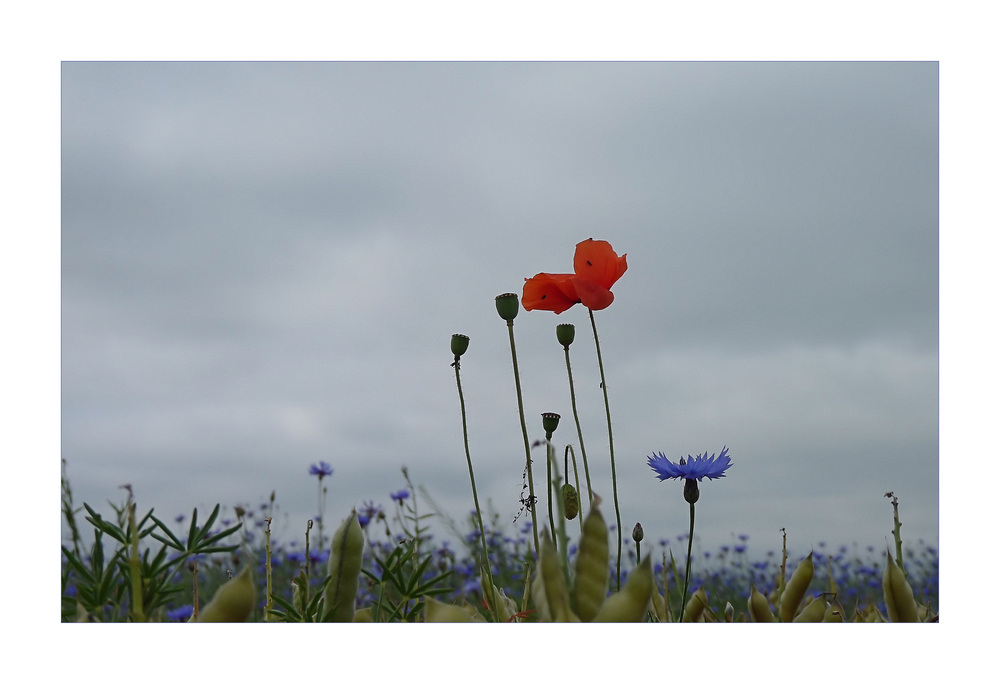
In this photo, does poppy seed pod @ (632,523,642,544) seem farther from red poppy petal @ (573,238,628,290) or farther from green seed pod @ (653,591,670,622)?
red poppy petal @ (573,238,628,290)

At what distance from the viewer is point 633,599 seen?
69cm

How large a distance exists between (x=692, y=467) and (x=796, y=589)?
24 centimetres

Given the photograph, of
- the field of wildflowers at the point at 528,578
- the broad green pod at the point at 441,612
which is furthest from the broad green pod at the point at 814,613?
the broad green pod at the point at 441,612

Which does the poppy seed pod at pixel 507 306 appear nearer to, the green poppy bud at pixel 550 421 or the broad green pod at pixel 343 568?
the green poppy bud at pixel 550 421

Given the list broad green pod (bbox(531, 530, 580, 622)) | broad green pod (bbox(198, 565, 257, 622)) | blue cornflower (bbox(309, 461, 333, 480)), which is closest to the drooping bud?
broad green pod (bbox(531, 530, 580, 622))

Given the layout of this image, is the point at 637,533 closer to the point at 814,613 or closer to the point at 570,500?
the point at 570,500

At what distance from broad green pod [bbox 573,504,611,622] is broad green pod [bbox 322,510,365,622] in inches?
11.3

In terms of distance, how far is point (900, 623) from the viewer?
0.94 meters

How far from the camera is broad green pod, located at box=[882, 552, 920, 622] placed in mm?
964

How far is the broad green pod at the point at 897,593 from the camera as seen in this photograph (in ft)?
3.16

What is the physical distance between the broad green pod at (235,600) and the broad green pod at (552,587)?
0.28m

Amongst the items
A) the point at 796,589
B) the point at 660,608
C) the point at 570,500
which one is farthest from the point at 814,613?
the point at 570,500
